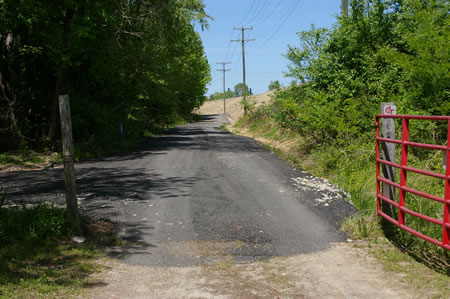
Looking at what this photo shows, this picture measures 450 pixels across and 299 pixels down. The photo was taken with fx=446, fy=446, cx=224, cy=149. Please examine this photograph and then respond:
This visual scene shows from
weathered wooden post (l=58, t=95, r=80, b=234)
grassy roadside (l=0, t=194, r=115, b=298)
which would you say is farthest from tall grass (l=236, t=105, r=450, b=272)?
weathered wooden post (l=58, t=95, r=80, b=234)

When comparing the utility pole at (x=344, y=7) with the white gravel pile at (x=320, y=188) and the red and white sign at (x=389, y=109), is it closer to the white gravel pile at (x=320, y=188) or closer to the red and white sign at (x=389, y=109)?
the white gravel pile at (x=320, y=188)

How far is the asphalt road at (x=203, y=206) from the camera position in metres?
6.17

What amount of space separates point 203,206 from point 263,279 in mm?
3553

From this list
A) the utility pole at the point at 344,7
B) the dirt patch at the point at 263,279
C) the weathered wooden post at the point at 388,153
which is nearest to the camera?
the dirt patch at the point at 263,279

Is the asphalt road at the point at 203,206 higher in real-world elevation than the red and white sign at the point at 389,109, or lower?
lower

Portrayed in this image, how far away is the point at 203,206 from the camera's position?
841 centimetres

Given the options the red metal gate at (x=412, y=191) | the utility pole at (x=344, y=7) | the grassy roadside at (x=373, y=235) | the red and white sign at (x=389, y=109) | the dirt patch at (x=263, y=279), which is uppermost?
the utility pole at (x=344, y=7)

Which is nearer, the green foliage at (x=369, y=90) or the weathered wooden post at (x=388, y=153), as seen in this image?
the weathered wooden post at (x=388, y=153)

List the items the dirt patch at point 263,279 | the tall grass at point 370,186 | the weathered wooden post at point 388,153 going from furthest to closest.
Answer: the weathered wooden post at point 388,153
the tall grass at point 370,186
the dirt patch at point 263,279

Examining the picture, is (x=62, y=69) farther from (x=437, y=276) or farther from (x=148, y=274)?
(x=437, y=276)

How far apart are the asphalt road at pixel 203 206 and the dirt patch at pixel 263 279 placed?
0.96 ft

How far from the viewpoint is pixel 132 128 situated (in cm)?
2650

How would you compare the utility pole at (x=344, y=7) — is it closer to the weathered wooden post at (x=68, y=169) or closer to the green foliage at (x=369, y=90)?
the green foliage at (x=369, y=90)

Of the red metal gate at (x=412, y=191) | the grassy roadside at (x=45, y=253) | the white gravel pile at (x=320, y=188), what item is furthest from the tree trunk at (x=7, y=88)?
the red metal gate at (x=412, y=191)
